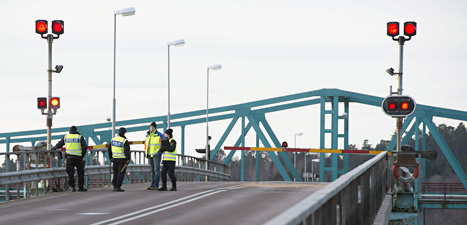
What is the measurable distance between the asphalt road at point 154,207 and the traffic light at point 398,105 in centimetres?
308

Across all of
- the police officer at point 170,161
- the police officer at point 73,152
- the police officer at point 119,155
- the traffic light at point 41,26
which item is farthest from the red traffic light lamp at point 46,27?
the police officer at point 170,161

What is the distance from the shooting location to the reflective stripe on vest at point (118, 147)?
898 inches

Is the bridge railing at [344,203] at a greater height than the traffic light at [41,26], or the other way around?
the traffic light at [41,26]

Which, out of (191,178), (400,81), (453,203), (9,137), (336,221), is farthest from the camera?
(9,137)

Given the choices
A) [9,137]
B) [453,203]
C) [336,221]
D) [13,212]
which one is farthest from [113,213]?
[9,137]

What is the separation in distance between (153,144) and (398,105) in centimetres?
652

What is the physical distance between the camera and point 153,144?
77.0 ft

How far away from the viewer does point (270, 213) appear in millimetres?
16094

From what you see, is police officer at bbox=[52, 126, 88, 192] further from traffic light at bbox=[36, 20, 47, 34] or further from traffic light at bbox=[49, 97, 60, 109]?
traffic light at bbox=[36, 20, 47, 34]

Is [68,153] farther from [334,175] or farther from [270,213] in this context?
[334,175]

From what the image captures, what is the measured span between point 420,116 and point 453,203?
22.2 metres

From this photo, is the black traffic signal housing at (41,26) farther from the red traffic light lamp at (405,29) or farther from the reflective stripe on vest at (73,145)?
the red traffic light lamp at (405,29)

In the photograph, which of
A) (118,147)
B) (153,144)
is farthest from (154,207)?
(153,144)

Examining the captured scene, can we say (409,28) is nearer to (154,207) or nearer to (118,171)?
(118,171)
